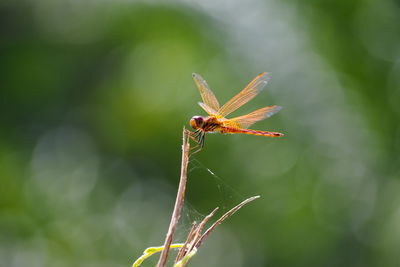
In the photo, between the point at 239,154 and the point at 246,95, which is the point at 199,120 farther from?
the point at 239,154

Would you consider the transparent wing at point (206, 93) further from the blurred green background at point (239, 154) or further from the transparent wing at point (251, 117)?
the blurred green background at point (239, 154)

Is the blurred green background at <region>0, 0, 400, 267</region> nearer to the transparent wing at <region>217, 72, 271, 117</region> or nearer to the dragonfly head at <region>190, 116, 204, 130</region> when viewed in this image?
the transparent wing at <region>217, 72, 271, 117</region>

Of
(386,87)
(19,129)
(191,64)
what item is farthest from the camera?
(19,129)

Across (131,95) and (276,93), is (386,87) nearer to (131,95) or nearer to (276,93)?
(276,93)

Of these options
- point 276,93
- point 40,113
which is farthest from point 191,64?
point 40,113

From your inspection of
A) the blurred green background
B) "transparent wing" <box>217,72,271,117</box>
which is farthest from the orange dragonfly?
the blurred green background

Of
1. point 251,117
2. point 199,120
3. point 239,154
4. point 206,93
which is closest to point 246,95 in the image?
point 251,117

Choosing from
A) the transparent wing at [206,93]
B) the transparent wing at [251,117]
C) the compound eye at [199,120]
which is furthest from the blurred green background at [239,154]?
the compound eye at [199,120]
